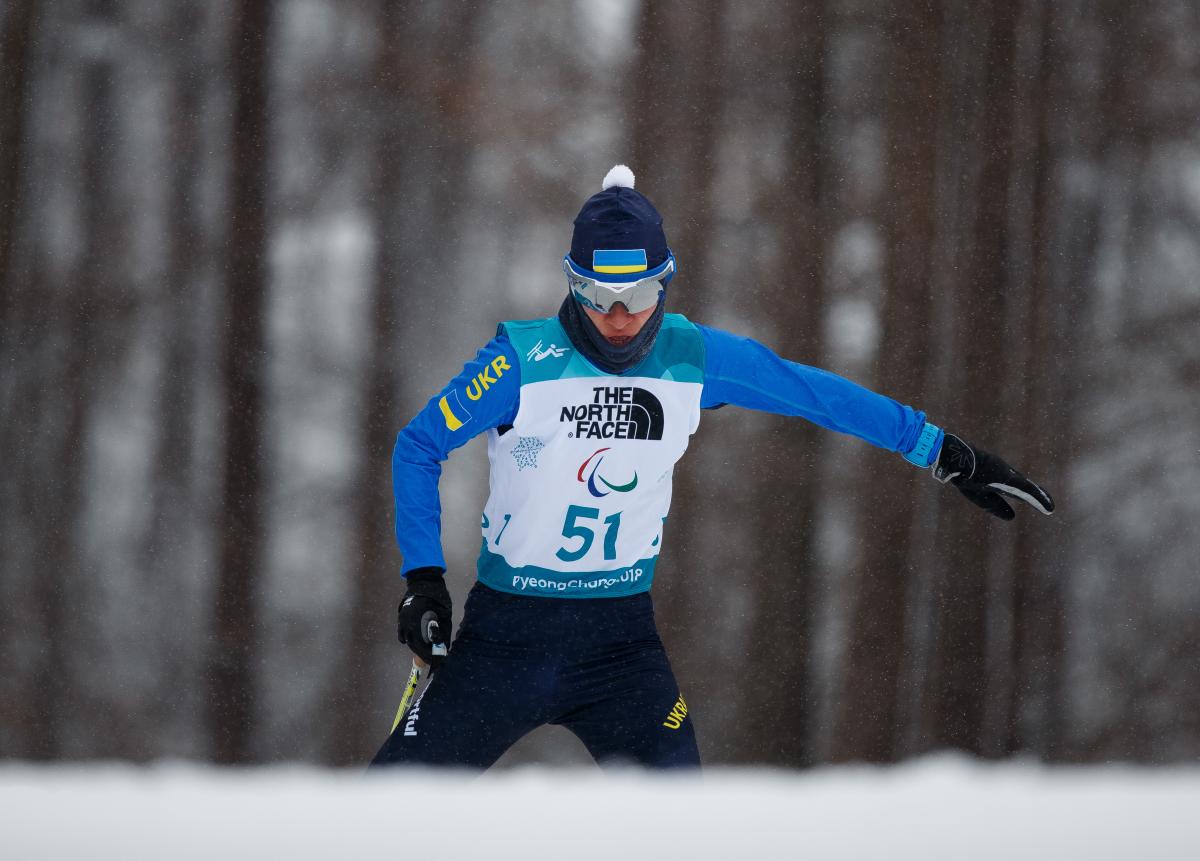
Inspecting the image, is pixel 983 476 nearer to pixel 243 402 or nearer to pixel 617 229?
pixel 617 229

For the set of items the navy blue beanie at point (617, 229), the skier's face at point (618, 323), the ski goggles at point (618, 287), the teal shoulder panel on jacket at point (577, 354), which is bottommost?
the teal shoulder panel on jacket at point (577, 354)

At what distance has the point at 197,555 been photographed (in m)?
4.20

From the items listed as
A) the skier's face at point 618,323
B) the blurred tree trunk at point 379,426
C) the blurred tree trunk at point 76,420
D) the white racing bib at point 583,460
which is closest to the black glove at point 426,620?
the white racing bib at point 583,460

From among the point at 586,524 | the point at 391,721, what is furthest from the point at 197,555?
the point at 586,524

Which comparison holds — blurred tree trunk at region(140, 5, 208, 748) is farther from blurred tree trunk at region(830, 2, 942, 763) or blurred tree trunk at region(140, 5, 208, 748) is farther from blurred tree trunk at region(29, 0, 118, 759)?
blurred tree trunk at region(830, 2, 942, 763)

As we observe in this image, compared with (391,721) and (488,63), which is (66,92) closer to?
(488,63)

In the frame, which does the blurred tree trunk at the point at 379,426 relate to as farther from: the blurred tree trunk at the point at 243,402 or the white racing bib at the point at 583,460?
the white racing bib at the point at 583,460

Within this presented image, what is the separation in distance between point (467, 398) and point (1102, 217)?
Answer: 3.04 m

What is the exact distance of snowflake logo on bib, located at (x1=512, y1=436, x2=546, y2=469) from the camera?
252cm

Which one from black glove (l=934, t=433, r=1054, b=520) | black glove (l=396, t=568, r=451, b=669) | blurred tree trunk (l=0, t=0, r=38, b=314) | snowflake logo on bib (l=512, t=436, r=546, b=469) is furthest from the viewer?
blurred tree trunk (l=0, t=0, r=38, b=314)

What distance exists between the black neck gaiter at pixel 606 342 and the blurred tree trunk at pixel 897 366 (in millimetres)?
2064

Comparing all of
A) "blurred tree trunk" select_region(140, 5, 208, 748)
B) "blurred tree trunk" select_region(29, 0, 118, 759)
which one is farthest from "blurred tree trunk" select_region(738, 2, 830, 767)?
"blurred tree trunk" select_region(29, 0, 118, 759)

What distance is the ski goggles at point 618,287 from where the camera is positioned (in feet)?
7.93

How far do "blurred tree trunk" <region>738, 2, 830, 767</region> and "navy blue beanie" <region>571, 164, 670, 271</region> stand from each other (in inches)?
73.9
